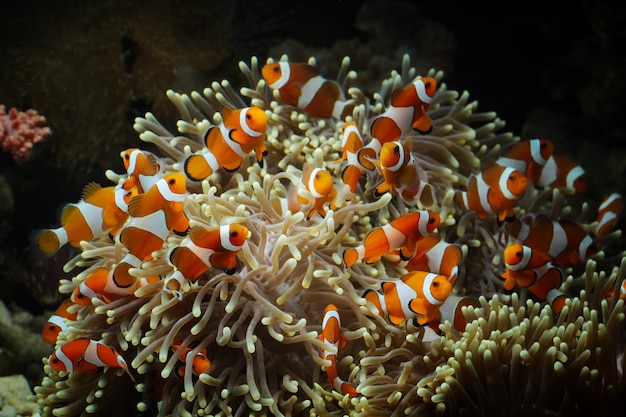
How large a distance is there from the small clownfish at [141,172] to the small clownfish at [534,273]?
146 cm

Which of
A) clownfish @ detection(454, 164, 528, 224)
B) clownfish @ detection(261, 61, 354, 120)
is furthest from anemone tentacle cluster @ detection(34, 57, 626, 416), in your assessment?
clownfish @ detection(261, 61, 354, 120)

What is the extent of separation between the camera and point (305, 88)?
2471 millimetres

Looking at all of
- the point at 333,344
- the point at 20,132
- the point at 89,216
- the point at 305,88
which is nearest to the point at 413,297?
the point at 333,344

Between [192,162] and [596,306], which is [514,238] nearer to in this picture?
[596,306]

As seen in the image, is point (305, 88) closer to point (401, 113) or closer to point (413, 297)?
point (401, 113)

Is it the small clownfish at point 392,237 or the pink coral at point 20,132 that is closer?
the small clownfish at point 392,237

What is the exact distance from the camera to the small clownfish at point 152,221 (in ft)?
5.88

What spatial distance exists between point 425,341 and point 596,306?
70 centimetres

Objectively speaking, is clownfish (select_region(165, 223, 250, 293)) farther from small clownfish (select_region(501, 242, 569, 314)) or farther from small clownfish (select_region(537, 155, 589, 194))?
small clownfish (select_region(537, 155, 589, 194))

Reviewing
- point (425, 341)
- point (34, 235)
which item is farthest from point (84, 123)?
point (425, 341)

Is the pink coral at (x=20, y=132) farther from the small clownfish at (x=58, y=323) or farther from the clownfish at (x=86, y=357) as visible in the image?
the clownfish at (x=86, y=357)

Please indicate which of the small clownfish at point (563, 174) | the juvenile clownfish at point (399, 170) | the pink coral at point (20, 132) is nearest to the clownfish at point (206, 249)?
the juvenile clownfish at point (399, 170)

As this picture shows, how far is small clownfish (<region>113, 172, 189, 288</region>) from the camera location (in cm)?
179

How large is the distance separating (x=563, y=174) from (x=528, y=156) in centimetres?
28
